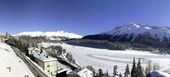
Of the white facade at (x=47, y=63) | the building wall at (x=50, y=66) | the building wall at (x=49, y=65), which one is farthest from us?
the building wall at (x=50, y=66)

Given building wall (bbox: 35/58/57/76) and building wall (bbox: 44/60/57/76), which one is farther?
building wall (bbox: 44/60/57/76)

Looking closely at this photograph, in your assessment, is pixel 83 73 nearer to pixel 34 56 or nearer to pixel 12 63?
pixel 34 56

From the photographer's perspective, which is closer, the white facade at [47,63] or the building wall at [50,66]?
the white facade at [47,63]

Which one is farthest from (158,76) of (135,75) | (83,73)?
(83,73)

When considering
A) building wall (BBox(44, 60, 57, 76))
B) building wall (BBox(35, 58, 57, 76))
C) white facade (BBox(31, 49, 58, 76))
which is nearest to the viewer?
building wall (BBox(35, 58, 57, 76))

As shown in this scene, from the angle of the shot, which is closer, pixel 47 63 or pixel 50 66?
pixel 47 63

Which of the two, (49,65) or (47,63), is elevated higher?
(47,63)

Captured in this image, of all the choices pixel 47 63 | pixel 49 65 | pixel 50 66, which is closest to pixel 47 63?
pixel 47 63

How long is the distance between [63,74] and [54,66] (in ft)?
22.3

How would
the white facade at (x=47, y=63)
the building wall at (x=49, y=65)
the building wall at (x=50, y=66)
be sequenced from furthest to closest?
the building wall at (x=50, y=66), the white facade at (x=47, y=63), the building wall at (x=49, y=65)

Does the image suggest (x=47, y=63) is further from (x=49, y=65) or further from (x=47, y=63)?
(x=49, y=65)

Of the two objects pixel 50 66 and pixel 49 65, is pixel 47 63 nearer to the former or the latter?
pixel 49 65

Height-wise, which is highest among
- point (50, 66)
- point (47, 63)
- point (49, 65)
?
point (47, 63)

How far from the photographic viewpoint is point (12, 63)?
34.1 m
